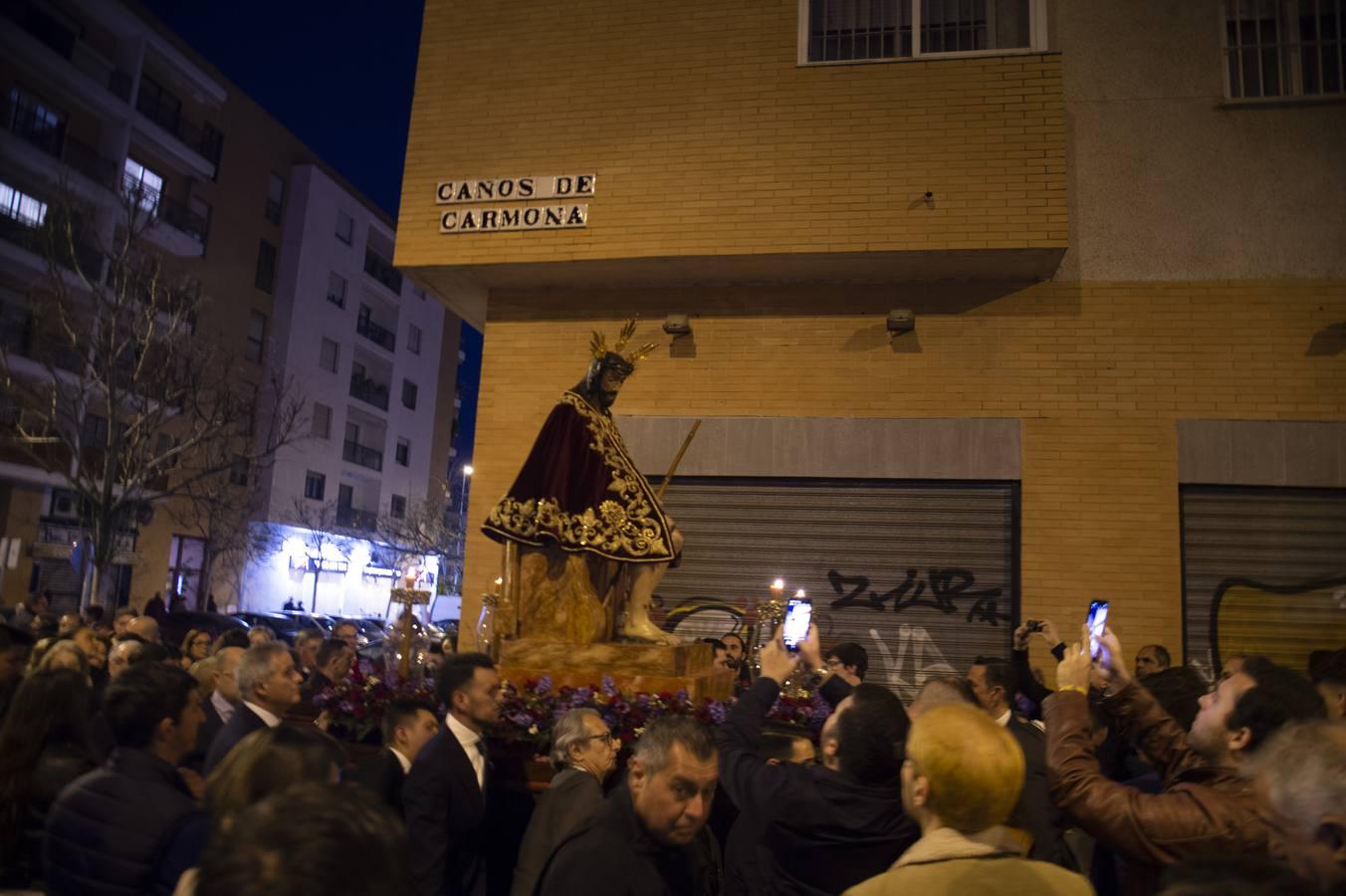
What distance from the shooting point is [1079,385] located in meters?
11.9

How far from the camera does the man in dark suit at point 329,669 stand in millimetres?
7598

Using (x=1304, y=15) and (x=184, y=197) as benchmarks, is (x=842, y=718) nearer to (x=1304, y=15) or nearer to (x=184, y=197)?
(x=1304, y=15)

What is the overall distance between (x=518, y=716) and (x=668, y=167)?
8.17m

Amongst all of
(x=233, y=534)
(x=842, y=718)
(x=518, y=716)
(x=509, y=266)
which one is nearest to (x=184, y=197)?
(x=233, y=534)

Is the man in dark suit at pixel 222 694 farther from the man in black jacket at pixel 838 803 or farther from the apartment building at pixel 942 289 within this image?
the apartment building at pixel 942 289

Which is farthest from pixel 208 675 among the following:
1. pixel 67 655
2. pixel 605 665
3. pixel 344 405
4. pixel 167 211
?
pixel 344 405

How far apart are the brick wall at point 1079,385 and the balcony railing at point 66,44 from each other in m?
25.8

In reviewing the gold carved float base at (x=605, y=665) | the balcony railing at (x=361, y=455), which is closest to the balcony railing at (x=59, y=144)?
the balcony railing at (x=361, y=455)

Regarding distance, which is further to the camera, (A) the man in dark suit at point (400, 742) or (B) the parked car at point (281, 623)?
(B) the parked car at point (281, 623)

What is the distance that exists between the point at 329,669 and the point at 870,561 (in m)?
6.48

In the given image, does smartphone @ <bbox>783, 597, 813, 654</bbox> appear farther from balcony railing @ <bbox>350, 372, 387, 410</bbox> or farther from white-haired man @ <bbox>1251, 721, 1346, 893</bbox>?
balcony railing @ <bbox>350, 372, 387, 410</bbox>

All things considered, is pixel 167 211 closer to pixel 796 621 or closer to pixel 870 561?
pixel 870 561

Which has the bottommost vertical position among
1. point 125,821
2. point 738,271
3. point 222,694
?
point 125,821

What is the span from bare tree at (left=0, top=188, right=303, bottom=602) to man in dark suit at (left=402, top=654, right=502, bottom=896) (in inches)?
627
